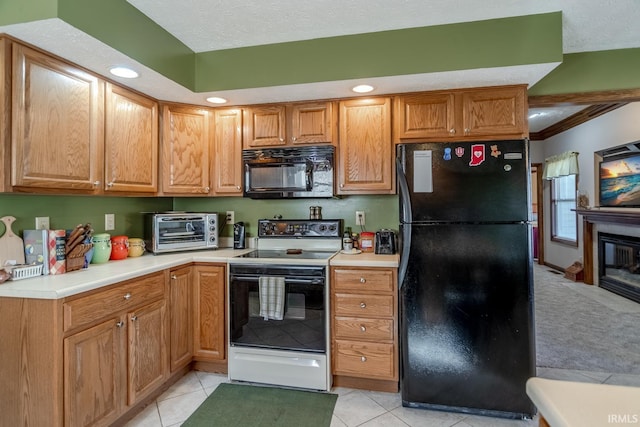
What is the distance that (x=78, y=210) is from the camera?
7.39 feet

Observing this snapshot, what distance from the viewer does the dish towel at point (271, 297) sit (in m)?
2.31

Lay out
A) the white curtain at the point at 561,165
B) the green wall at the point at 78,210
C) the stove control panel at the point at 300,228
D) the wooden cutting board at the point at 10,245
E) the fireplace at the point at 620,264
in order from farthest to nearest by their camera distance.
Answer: the white curtain at the point at 561,165, the fireplace at the point at 620,264, the stove control panel at the point at 300,228, the green wall at the point at 78,210, the wooden cutting board at the point at 10,245

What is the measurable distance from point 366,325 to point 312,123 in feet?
5.18

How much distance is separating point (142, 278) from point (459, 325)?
6.48 ft

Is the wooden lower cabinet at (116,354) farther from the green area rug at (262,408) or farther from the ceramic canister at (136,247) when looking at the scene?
the ceramic canister at (136,247)

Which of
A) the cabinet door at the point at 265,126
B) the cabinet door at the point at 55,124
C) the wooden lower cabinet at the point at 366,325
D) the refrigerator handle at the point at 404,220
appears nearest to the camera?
the cabinet door at the point at 55,124

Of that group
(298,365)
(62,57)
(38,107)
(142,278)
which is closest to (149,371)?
(142,278)

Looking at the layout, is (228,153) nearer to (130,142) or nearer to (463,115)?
(130,142)

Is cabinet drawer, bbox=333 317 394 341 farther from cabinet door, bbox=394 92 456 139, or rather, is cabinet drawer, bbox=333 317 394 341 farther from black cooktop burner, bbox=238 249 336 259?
cabinet door, bbox=394 92 456 139

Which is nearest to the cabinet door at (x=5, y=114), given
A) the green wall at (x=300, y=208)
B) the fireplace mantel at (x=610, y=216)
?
the green wall at (x=300, y=208)

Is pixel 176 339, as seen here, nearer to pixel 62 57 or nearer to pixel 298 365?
pixel 298 365

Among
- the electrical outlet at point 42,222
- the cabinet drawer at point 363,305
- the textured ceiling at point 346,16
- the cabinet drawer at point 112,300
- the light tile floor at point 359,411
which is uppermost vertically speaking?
the textured ceiling at point 346,16

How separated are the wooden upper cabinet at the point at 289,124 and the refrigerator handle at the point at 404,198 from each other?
69 centimetres

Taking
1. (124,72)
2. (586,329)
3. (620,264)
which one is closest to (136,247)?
(124,72)
